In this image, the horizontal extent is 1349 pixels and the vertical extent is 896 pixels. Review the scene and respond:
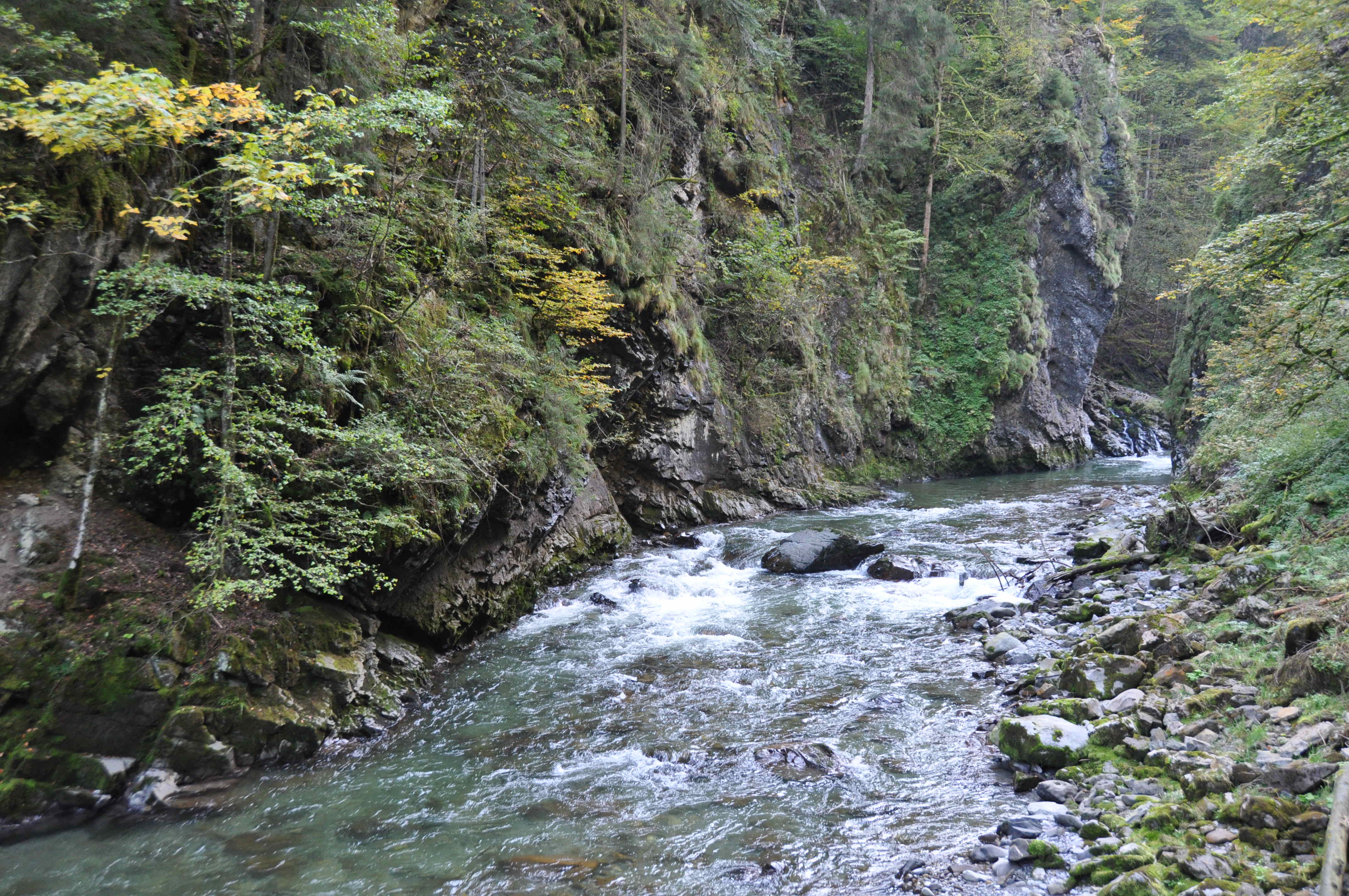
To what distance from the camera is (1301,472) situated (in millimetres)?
8586

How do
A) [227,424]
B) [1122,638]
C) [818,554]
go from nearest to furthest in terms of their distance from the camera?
Answer: [227,424], [1122,638], [818,554]

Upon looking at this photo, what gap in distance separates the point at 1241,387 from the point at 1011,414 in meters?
15.5

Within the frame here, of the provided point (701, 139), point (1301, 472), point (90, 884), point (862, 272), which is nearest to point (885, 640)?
point (1301, 472)

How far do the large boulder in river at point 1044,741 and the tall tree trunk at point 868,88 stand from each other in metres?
24.9

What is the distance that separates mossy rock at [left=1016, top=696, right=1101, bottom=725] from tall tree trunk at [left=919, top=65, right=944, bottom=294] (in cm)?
2342

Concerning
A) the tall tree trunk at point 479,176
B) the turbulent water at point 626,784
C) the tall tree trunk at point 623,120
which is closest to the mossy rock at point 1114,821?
the turbulent water at point 626,784

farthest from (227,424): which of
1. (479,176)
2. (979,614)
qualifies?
(979,614)

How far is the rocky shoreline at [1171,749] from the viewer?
3824mm

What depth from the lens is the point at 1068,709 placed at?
6.05 m

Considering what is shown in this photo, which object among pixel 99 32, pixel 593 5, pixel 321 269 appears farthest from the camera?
pixel 593 5

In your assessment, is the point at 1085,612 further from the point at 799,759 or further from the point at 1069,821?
the point at 799,759

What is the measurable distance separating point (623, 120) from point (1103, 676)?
13594 millimetres

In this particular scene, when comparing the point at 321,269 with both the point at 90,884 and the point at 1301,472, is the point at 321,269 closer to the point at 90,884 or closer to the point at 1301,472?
the point at 90,884

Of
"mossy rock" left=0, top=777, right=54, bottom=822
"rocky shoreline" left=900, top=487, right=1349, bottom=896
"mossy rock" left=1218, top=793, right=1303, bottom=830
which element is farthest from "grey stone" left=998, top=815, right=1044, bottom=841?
"mossy rock" left=0, top=777, right=54, bottom=822
